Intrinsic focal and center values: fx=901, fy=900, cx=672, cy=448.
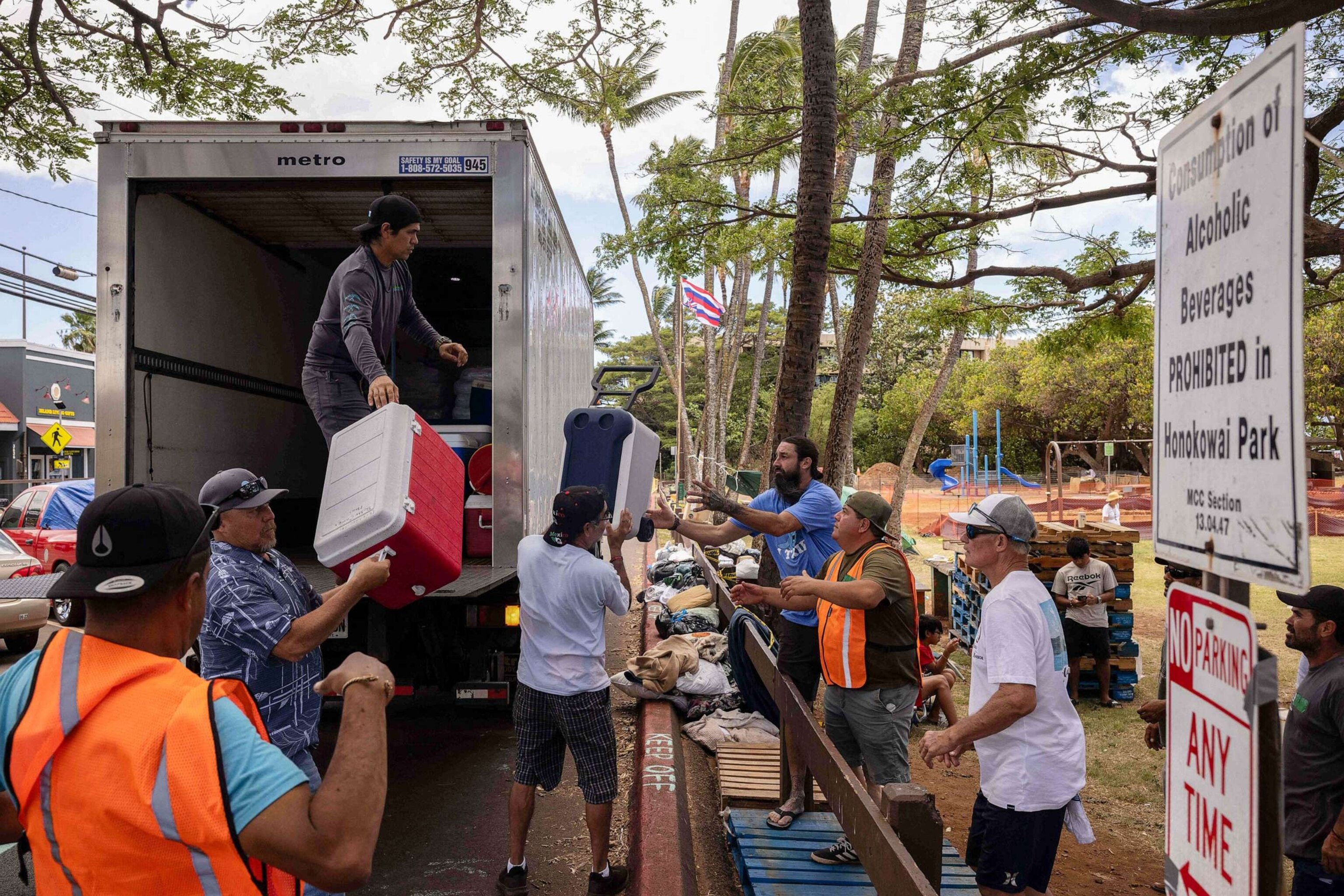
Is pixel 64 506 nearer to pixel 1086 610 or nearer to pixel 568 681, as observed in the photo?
pixel 568 681

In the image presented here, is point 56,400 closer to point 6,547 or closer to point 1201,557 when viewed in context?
point 6,547

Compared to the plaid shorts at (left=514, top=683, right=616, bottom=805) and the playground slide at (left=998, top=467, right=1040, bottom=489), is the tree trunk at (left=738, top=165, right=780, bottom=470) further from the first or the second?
the plaid shorts at (left=514, top=683, right=616, bottom=805)

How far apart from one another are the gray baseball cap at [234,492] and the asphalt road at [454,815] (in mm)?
961

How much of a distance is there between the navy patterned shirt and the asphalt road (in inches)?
35.1

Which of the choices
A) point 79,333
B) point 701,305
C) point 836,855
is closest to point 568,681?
point 836,855

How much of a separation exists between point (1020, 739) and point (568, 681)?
1.82 metres

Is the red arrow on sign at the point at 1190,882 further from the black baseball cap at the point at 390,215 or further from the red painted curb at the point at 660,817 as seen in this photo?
the black baseball cap at the point at 390,215

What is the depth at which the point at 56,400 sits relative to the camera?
26156 millimetres

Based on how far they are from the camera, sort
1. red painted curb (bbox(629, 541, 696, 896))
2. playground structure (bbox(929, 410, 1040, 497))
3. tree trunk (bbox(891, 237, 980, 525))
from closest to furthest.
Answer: red painted curb (bbox(629, 541, 696, 896)), tree trunk (bbox(891, 237, 980, 525)), playground structure (bbox(929, 410, 1040, 497))

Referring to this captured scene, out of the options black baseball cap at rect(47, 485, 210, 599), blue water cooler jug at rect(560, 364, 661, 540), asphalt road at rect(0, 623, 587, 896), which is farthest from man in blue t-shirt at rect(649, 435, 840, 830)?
black baseball cap at rect(47, 485, 210, 599)

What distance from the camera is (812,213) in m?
6.35

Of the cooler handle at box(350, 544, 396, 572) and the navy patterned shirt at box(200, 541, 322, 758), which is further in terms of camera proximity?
the cooler handle at box(350, 544, 396, 572)

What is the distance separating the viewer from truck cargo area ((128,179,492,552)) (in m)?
5.30

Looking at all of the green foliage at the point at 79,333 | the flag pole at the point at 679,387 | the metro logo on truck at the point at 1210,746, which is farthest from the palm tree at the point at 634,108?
the green foliage at the point at 79,333
